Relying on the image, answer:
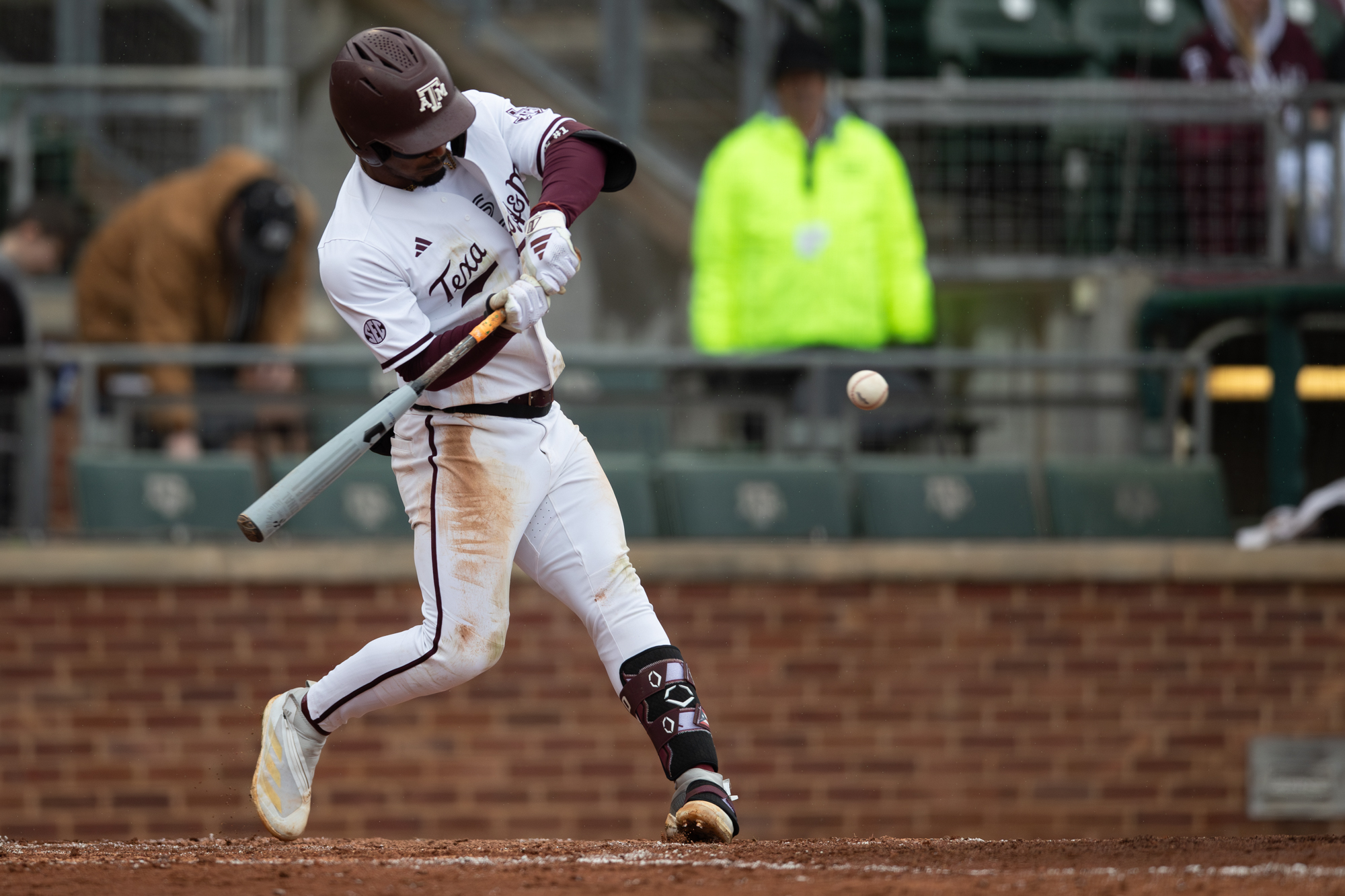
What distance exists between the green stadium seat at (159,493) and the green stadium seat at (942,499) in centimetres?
237

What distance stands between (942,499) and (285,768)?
10.4ft

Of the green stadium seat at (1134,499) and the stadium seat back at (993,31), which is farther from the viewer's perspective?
the stadium seat back at (993,31)

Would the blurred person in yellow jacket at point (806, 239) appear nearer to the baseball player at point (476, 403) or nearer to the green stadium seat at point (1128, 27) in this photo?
the green stadium seat at point (1128, 27)

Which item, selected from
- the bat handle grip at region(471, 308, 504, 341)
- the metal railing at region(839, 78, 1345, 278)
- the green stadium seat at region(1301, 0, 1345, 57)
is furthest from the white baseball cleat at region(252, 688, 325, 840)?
the green stadium seat at region(1301, 0, 1345, 57)

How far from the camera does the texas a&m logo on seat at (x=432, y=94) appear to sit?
4070mm

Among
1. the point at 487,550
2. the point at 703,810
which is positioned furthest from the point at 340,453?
the point at 703,810

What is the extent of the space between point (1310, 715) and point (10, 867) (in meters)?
4.84

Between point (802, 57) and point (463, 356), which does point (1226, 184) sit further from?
point (463, 356)

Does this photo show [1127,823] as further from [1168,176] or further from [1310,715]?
[1168,176]

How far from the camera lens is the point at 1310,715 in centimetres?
680

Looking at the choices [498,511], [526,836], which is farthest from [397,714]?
[498,511]

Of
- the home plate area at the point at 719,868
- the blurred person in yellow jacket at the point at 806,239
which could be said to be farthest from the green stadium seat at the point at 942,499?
the home plate area at the point at 719,868

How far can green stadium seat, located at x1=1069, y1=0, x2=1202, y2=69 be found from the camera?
28.8 ft

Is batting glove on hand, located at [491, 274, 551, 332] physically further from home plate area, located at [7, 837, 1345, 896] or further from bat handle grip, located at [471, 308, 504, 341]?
home plate area, located at [7, 837, 1345, 896]
